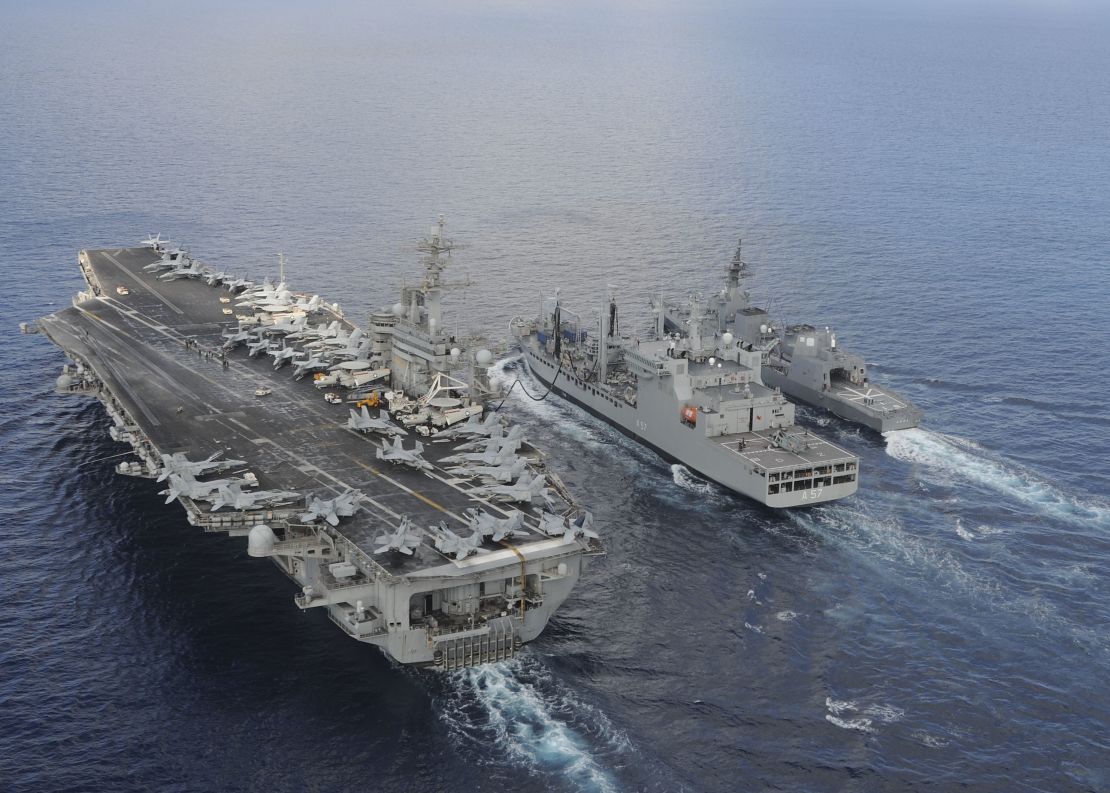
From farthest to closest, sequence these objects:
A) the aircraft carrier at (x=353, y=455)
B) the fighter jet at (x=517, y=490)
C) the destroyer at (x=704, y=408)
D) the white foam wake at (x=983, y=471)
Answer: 1. the destroyer at (x=704, y=408)
2. the white foam wake at (x=983, y=471)
3. the fighter jet at (x=517, y=490)
4. the aircraft carrier at (x=353, y=455)

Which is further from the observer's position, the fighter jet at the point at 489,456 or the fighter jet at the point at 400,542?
the fighter jet at the point at 489,456

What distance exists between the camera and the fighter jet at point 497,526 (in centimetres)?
4050

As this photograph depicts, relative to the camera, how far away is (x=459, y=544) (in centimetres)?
3944

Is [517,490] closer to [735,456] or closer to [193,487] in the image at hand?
[193,487]

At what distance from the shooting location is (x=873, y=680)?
131ft

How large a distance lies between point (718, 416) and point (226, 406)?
76.7ft

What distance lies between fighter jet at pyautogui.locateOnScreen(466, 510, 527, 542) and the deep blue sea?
4.14 meters

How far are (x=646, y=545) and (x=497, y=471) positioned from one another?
26.5 feet

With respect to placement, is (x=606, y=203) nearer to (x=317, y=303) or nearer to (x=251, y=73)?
(x=317, y=303)

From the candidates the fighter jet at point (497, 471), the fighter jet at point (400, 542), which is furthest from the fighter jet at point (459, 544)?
the fighter jet at point (497, 471)

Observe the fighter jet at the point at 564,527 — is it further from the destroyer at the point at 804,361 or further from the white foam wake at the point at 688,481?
the destroyer at the point at 804,361

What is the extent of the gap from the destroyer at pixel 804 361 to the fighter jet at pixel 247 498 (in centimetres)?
2703

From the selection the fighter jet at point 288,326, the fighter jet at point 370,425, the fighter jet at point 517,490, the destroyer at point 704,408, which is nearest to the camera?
the fighter jet at point 517,490

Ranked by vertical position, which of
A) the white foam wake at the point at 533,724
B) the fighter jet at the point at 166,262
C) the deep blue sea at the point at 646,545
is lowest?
the white foam wake at the point at 533,724
